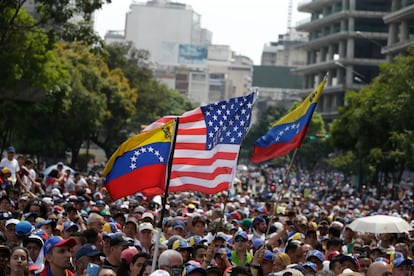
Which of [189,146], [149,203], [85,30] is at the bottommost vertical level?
[149,203]

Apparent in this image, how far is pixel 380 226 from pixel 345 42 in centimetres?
9794

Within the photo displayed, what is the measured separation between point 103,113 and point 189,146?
49.7 m

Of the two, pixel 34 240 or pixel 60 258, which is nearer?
pixel 60 258

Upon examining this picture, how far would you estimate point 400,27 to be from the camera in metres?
89.4

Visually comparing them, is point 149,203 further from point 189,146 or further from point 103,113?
point 103,113

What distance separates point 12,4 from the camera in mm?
28500

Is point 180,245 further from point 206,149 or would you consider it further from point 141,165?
point 206,149

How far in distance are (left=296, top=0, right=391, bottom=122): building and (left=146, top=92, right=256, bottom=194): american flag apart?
9174cm

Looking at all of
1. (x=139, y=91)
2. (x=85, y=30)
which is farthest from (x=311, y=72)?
(x=85, y=30)

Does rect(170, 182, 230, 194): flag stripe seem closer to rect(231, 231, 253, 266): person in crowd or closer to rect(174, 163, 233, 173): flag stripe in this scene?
rect(174, 163, 233, 173): flag stripe

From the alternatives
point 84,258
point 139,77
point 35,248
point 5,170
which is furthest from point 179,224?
point 139,77

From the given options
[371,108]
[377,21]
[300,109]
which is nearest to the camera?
[300,109]

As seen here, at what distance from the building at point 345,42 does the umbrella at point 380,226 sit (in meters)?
87.2

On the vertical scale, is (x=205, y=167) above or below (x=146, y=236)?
above
